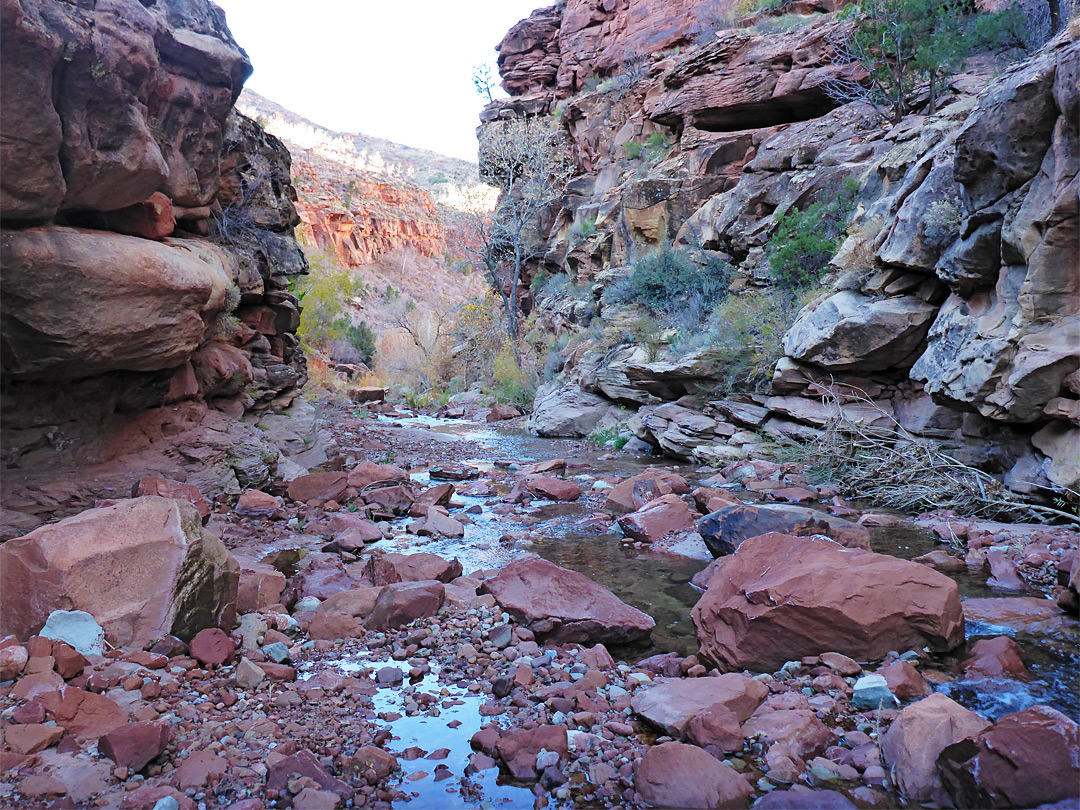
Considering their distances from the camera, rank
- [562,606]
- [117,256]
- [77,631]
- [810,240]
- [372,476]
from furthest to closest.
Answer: [810,240] < [372,476] < [117,256] < [562,606] < [77,631]

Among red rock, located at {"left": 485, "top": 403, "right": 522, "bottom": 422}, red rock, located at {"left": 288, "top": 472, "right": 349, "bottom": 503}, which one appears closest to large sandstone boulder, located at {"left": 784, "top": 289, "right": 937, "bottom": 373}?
red rock, located at {"left": 288, "top": 472, "right": 349, "bottom": 503}

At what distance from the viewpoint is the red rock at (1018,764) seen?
2059 mm

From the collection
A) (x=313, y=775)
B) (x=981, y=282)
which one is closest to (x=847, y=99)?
(x=981, y=282)

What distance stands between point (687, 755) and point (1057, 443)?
5.17 metres

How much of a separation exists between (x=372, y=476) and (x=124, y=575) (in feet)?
17.1

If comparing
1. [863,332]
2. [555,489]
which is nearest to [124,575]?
[555,489]

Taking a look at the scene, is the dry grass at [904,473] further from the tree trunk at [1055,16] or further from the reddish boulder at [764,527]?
the tree trunk at [1055,16]

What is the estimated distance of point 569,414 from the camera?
14.3 m

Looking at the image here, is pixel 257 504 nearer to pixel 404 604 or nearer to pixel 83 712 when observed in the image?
pixel 404 604

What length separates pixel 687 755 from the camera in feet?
7.95

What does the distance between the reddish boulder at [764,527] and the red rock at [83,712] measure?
402cm

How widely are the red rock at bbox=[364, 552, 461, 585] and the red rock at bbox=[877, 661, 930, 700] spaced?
2922 millimetres

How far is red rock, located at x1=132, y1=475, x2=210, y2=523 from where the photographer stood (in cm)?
553

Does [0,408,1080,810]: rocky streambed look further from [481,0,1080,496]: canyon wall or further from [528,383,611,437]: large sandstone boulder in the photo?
[528,383,611,437]: large sandstone boulder
